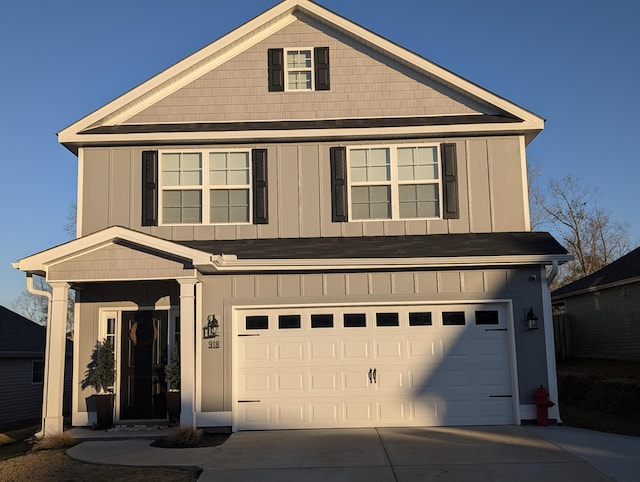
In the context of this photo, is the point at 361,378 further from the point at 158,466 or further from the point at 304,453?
the point at 158,466

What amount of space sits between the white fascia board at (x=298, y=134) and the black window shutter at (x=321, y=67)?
4.04 ft

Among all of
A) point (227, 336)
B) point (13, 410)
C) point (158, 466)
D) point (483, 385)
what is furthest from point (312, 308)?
point (13, 410)

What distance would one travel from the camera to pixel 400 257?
11414 millimetres

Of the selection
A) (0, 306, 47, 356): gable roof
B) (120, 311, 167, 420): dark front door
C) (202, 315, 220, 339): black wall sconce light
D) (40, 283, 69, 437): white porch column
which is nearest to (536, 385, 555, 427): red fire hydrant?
(202, 315, 220, 339): black wall sconce light

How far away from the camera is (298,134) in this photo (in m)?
12.5

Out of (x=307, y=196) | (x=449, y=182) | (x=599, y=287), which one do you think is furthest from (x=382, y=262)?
(x=599, y=287)

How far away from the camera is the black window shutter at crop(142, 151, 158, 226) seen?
12422 mm

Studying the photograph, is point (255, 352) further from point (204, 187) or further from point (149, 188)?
point (149, 188)

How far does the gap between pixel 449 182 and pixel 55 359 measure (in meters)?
7.88

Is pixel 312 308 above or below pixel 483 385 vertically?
above

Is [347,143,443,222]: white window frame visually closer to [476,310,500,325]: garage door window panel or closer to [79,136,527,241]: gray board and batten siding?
[79,136,527,241]: gray board and batten siding

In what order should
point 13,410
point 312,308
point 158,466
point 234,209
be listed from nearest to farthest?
point 158,466 → point 312,308 → point 234,209 → point 13,410

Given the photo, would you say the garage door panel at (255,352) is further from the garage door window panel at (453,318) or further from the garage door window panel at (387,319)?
the garage door window panel at (453,318)

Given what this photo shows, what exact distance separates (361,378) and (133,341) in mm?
4417
